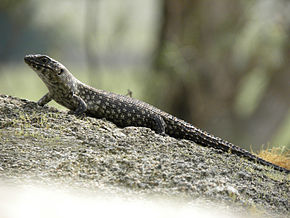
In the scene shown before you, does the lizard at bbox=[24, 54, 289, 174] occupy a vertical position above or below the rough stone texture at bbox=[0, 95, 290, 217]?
above

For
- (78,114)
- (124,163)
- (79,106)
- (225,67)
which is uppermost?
(225,67)

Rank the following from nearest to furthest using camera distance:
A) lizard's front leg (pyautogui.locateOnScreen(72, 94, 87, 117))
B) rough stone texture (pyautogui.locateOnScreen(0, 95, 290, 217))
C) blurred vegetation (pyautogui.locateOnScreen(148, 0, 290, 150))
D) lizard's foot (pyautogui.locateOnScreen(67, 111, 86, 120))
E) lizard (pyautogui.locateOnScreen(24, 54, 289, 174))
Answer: rough stone texture (pyautogui.locateOnScreen(0, 95, 290, 217))
lizard's foot (pyautogui.locateOnScreen(67, 111, 86, 120))
lizard's front leg (pyautogui.locateOnScreen(72, 94, 87, 117))
lizard (pyautogui.locateOnScreen(24, 54, 289, 174))
blurred vegetation (pyautogui.locateOnScreen(148, 0, 290, 150))

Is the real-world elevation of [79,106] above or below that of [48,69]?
below

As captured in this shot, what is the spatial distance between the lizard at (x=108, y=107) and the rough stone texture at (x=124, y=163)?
0.45 metres

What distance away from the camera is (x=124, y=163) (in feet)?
14.9

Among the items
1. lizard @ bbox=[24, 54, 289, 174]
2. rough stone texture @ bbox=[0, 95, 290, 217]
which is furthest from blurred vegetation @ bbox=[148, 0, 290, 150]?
rough stone texture @ bbox=[0, 95, 290, 217]

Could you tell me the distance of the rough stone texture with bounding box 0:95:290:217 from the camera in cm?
415

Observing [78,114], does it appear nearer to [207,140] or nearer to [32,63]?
[32,63]

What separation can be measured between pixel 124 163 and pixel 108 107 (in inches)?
68.5

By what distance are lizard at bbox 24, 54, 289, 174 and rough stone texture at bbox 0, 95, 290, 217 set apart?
0.45 meters

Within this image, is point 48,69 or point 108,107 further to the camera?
point 108,107

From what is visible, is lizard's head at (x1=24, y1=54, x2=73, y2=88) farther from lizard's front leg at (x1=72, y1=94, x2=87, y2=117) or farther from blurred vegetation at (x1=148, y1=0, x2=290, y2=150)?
blurred vegetation at (x1=148, y1=0, x2=290, y2=150)

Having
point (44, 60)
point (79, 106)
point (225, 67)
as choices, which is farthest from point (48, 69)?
point (225, 67)

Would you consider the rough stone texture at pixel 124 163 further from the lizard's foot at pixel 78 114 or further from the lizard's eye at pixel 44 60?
the lizard's eye at pixel 44 60
